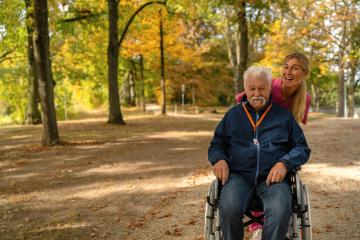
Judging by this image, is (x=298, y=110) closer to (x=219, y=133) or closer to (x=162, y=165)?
(x=219, y=133)

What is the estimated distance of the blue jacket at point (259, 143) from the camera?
3238 millimetres

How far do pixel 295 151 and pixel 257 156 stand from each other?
0.92ft

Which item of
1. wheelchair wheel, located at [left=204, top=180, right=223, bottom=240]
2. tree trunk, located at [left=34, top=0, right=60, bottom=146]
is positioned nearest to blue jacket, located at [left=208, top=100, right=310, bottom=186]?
wheelchair wheel, located at [left=204, top=180, right=223, bottom=240]

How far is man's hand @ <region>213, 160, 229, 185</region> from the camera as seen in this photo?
10.6ft

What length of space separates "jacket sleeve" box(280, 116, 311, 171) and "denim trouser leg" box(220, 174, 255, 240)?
1.17ft

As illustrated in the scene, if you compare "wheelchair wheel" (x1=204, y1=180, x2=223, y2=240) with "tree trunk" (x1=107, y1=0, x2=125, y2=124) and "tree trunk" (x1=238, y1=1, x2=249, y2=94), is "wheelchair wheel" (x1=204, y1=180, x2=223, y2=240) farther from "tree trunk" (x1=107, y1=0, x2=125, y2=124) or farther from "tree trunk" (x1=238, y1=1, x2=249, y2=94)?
"tree trunk" (x1=107, y1=0, x2=125, y2=124)

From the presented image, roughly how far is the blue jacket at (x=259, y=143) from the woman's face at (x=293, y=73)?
39 cm

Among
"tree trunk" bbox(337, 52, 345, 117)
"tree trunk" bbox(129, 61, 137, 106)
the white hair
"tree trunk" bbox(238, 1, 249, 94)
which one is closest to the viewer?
the white hair

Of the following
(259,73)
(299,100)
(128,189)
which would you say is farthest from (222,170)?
(128,189)

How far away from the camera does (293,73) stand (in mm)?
3656

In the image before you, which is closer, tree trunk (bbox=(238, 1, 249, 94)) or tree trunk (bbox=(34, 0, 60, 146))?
tree trunk (bbox=(34, 0, 60, 146))

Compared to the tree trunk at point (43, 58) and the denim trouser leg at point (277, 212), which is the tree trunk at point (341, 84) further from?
the denim trouser leg at point (277, 212)

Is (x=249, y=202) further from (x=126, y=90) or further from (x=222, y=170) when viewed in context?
(x=126, y=90)

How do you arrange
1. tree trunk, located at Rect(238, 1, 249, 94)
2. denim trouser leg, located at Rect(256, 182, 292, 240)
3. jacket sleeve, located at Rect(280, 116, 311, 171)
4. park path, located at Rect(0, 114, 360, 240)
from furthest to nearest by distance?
tree trunk, located at Rect(238, 1, 249, 94) → park path, located at Rect(0, 114, 360, 240) → jacket sleeve, located at Rect(280, 116, 311, 171) → denim trouser leg, located at Rect(256, 182, 292, 240)
